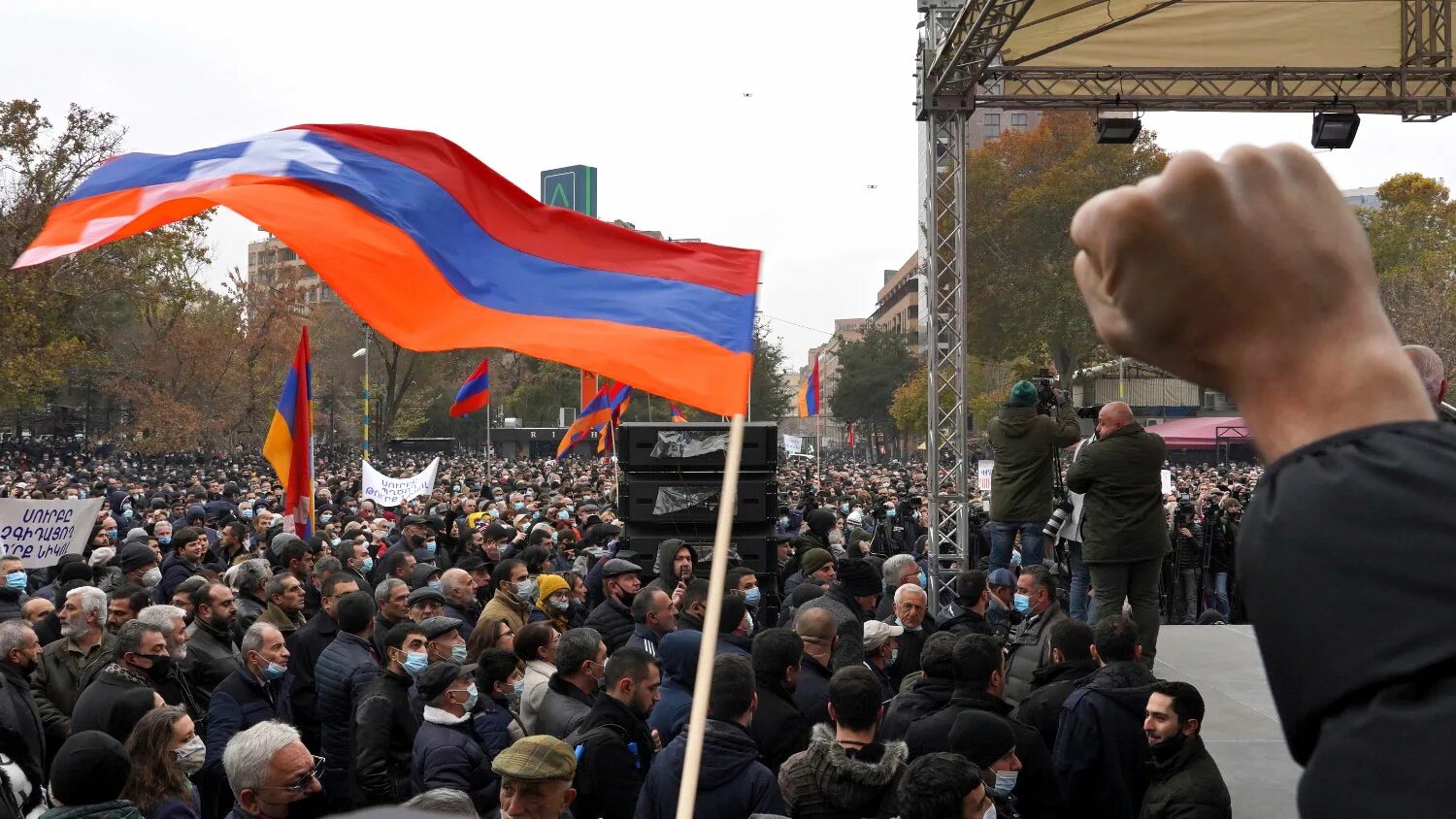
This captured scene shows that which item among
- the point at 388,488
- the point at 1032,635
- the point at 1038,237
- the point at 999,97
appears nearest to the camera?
the point at 1032,635

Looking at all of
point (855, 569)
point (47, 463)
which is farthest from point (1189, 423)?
point (855, 569)

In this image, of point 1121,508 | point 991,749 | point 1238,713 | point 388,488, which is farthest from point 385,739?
point 388,488

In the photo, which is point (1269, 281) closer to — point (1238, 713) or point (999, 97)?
point (1238, 713)

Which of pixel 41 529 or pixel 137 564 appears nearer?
pixel 137 564

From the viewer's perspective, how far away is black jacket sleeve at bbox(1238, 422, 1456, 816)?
870mm

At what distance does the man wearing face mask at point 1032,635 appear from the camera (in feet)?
23.0

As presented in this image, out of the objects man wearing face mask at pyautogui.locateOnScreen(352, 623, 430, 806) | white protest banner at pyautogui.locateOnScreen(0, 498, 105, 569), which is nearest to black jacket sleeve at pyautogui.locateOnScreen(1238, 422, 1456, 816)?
man wearing face mask at pyautogui.locateOnScreen(352, 623, 430, 806)

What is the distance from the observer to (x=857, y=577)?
27.6ft

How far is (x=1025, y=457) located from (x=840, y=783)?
5.93 m

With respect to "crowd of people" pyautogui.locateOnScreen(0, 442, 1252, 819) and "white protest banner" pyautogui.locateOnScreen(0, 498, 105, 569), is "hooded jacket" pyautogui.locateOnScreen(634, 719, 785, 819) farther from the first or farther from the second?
"white protest banner" pyautogui.locateOnScreen(0, 498, 105, 569)

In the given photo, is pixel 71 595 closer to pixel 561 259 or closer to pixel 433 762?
pixel 433 762

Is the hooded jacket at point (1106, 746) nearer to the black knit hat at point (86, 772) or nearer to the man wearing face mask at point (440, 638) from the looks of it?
the man wearing face mask at point (440, 638)

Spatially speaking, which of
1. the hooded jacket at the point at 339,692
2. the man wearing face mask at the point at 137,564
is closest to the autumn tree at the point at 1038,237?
the man wearing face mask at the point at 137,564

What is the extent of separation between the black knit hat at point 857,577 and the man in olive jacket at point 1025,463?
213 cm
